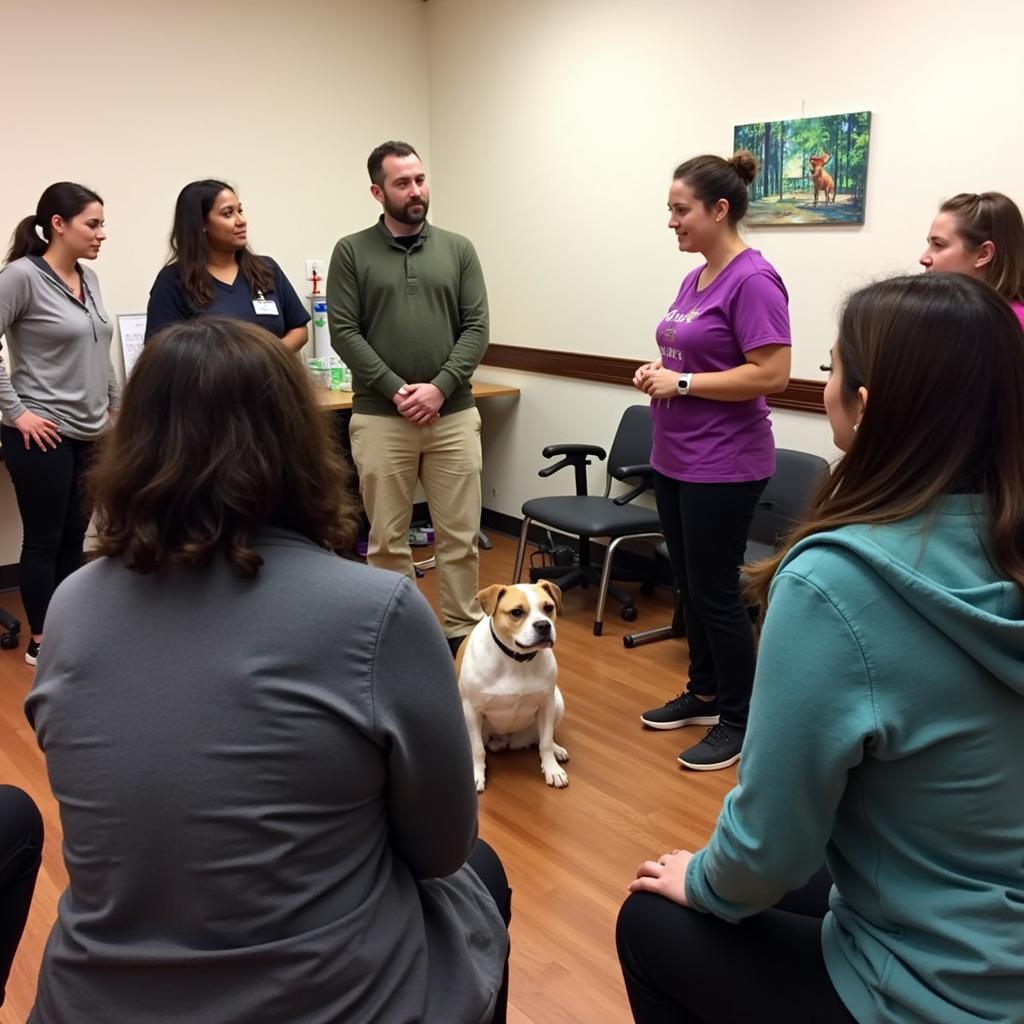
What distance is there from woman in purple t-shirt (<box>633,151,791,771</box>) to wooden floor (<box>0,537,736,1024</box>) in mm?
194

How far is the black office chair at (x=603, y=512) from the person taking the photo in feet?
11.7

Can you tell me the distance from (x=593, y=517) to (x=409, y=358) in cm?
96

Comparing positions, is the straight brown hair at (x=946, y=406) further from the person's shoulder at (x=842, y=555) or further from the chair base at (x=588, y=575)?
the chair base at (x=588, y=575)

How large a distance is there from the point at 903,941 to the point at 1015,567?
40 cm

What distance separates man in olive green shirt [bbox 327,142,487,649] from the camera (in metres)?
3.07

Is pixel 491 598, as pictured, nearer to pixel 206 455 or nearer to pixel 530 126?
pixel 206 455

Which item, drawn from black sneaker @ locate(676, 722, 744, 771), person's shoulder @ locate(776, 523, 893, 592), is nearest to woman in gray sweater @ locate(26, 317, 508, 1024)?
person's shoulder @ locate(776, 523, 893, 592)

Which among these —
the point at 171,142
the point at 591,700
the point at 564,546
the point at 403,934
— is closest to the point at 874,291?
the point at 403,934

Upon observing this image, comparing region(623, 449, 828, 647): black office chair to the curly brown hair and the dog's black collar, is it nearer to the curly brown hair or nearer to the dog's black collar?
the dog's black collar

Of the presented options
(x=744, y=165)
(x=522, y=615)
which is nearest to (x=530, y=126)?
(x=744, y=165)

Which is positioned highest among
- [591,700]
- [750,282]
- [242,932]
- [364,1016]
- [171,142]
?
[171,142]

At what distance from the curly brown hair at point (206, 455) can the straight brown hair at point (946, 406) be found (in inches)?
23.1

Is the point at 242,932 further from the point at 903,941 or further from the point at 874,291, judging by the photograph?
the point at 874,291

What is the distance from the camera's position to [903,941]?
3.21 ft
